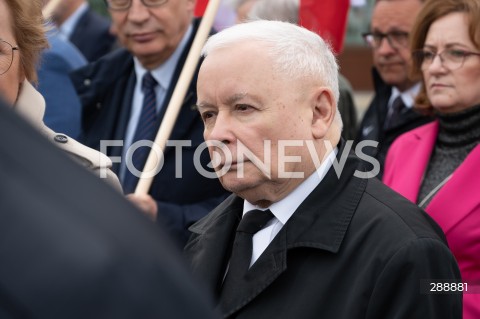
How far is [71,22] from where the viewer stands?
7328mm

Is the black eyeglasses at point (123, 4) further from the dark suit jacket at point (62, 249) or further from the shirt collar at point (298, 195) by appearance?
the dark suit jacket at point (62, 249)

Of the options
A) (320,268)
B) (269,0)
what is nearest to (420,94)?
(269,0)

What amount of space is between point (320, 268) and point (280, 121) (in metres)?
0.47

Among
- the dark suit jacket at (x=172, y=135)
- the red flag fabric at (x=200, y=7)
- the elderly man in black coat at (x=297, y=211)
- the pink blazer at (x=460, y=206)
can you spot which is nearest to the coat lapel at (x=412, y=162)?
the pink blazer at (x=460, y=206)

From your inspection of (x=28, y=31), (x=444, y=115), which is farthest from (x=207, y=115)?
(x=444, y=115)

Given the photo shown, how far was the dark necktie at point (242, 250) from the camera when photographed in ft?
8.29

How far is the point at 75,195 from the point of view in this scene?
3.07 ft

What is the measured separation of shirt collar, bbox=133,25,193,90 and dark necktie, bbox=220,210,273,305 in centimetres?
184

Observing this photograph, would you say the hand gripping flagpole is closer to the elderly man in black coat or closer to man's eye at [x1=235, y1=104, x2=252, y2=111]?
the elderly man in black coat

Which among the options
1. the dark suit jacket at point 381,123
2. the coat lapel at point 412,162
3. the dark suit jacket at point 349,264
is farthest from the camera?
the dark suit jacket at point 381,123

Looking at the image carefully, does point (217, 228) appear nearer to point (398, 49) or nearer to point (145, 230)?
point (145, 230)

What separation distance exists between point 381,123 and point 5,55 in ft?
8.81

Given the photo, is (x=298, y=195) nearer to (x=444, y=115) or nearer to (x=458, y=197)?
(x=458, y=197)

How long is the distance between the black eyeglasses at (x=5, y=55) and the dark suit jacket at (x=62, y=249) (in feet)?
6.15
